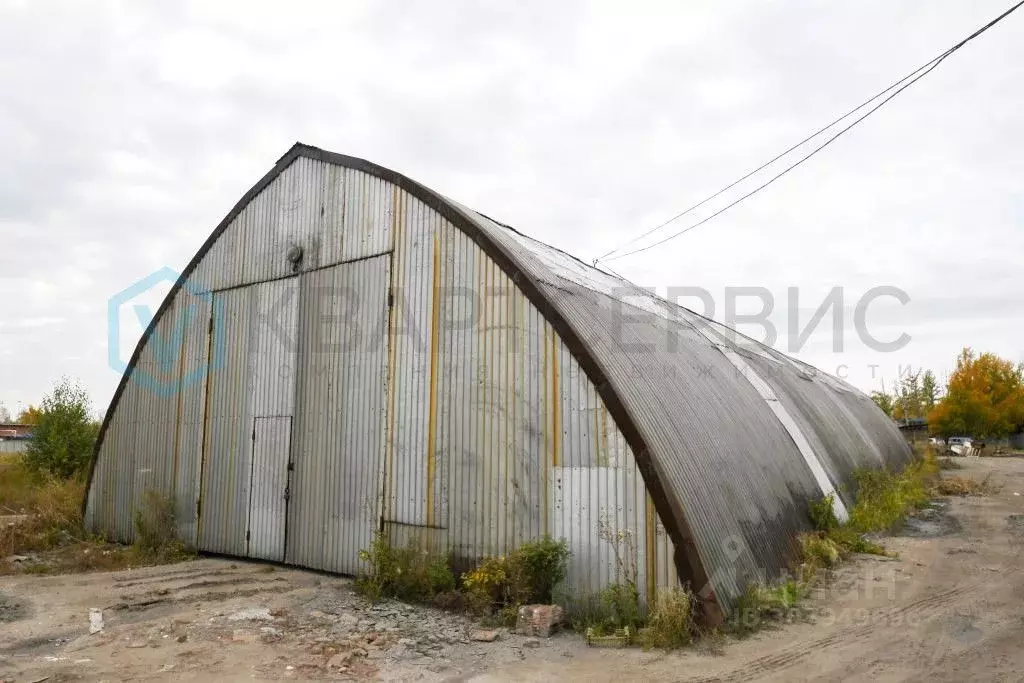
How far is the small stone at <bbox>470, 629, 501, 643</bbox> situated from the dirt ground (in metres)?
0.07

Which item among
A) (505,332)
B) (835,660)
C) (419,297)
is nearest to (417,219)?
(419,297)

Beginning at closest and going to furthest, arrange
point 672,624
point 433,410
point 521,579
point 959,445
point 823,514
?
point 672,624
point 521,579
point 433,410
point 823,514
point 959,445

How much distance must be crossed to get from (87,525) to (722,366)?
1385cm

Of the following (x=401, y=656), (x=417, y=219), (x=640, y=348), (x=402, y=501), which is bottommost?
(x=401, y=656)

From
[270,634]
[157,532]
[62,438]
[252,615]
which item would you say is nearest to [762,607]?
[270,634]

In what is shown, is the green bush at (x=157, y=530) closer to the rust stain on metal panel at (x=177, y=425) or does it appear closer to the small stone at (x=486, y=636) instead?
the rust stain on metal panel at (x=177, y=425)

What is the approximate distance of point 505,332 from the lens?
9.21m

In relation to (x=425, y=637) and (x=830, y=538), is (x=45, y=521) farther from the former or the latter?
(x=830, y=538)

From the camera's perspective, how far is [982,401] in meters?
50.6

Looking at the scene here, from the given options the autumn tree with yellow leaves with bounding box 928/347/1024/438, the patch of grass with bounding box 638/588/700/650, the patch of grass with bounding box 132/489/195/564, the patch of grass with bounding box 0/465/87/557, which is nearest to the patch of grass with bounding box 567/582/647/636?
the patch of grass with bounding box 638/588/700/650

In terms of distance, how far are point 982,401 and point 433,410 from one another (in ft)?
178

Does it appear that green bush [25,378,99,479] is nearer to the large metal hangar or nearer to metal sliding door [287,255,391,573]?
the large metal hangar

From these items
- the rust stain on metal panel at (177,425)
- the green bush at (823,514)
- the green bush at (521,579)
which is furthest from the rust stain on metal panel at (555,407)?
the rust stain on metal panel at (177,425)

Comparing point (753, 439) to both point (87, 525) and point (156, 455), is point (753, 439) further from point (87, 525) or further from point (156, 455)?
point (87, 525)
